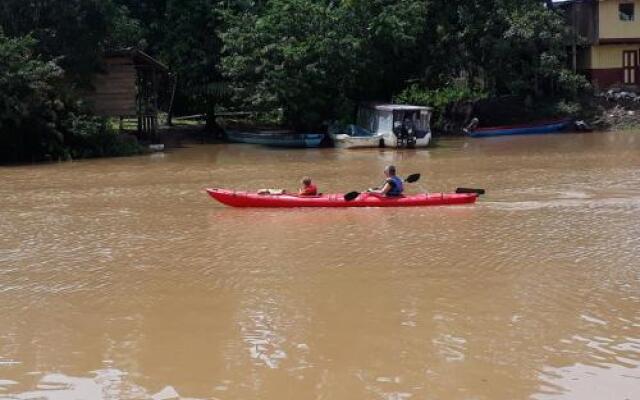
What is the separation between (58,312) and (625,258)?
7.32 metres

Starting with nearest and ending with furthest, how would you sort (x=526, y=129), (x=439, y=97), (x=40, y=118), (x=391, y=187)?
(x=391, y=187) < (x=40, y=118) < (x=439, y=97) < (x=526, y=129)

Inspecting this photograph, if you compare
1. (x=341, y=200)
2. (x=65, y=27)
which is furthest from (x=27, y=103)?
(x=341, y=200)

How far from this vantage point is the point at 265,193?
588 inches

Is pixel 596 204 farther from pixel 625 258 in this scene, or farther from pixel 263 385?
pixel 263 385

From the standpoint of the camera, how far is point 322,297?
29.0 ft

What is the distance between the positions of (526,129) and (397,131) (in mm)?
7460

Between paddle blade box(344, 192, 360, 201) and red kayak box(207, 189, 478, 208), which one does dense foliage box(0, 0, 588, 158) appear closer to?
red kayak box(207, 189, 478, 208)

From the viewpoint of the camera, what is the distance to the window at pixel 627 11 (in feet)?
113

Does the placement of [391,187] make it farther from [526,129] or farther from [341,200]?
[526,129]

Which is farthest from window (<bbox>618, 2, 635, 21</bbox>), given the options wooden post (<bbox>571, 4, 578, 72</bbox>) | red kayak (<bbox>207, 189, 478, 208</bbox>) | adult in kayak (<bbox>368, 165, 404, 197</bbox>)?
adult in kayak (<bbox>368, 165, 404, 197</bbox>)

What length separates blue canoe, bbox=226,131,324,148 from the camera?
28.9 m

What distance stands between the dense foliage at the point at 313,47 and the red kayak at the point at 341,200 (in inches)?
490

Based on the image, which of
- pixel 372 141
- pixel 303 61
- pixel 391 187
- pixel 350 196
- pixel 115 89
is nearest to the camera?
pixel 350 196

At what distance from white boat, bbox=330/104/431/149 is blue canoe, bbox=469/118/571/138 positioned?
4.24 meters
